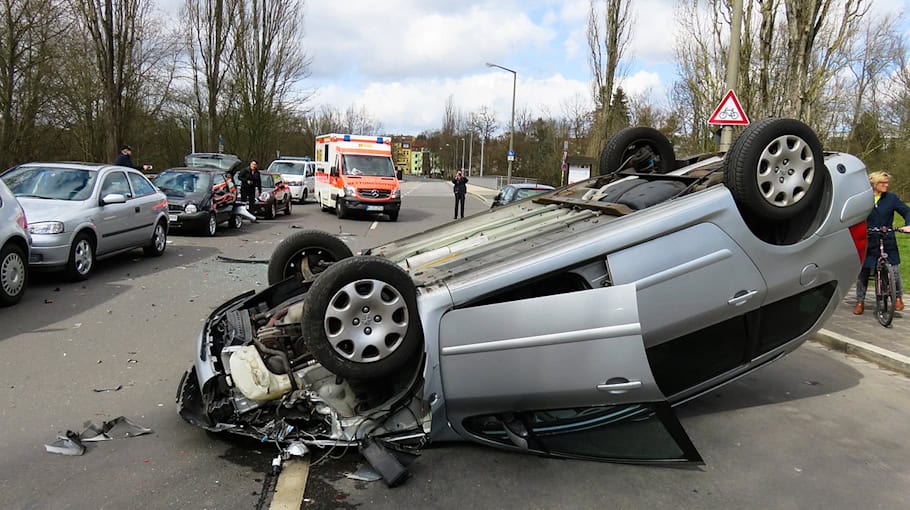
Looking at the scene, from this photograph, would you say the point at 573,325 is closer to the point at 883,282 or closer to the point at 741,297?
the point at 741,297

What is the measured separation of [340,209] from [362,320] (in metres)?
17.9

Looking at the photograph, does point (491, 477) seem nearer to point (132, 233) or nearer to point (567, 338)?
point (567, 338)

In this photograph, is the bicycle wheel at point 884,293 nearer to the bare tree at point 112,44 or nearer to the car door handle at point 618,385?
the car door handle at point 618,385

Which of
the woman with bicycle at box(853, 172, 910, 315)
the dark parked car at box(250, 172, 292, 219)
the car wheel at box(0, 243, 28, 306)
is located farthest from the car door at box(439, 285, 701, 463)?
the dark parked car at box(250, 172, 292, 219)

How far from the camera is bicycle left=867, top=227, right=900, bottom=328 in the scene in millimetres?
7273

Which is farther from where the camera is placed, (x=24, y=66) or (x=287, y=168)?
(x=287, y=168)

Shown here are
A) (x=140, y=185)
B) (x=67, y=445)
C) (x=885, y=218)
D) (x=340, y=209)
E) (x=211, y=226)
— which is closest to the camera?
(x=67, y=445)

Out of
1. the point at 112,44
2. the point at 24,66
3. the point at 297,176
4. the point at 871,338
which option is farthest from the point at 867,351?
the point at 297,176

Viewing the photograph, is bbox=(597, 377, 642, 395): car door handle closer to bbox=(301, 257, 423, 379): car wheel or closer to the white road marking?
bbox=(301, 257, 423, 379): car wheel

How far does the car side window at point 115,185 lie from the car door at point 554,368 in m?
8.18

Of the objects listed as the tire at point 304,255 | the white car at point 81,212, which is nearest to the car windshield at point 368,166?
the white car at point 81,212

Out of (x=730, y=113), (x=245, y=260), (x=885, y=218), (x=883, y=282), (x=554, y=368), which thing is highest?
(x=730, y=113)

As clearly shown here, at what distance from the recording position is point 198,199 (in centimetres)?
1451

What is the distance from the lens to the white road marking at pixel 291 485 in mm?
3083
